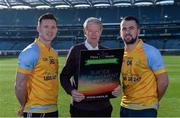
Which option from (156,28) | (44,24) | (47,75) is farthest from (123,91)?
(156,28)

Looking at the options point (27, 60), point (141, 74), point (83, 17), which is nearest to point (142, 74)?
point (141, 74)

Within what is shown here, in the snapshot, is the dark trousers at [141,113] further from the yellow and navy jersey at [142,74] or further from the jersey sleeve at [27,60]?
the jersey sleeve at [27,60]

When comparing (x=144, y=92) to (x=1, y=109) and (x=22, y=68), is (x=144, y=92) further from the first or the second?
(x=1, y=109)

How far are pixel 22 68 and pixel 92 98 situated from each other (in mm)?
890

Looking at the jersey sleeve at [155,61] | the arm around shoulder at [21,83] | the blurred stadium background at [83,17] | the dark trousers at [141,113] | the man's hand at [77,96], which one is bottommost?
the dark trousers at [141,113]

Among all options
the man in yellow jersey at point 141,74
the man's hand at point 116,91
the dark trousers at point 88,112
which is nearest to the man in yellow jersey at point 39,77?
the dark trousers at point 88,112

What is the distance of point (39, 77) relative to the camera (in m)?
4.54

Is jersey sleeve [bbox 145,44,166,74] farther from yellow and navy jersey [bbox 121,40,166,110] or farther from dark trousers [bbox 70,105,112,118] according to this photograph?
dark trousers [bbox 70,105,112,118]

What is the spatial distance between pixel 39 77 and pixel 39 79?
2 centimetres

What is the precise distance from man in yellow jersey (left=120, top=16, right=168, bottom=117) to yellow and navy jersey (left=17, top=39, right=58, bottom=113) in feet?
3.05

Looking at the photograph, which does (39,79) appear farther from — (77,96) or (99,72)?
(99,72)

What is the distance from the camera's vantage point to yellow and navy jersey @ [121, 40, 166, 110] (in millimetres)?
4617

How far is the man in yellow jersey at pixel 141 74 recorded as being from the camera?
15.2ft

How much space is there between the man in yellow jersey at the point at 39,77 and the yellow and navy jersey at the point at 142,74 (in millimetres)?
935
